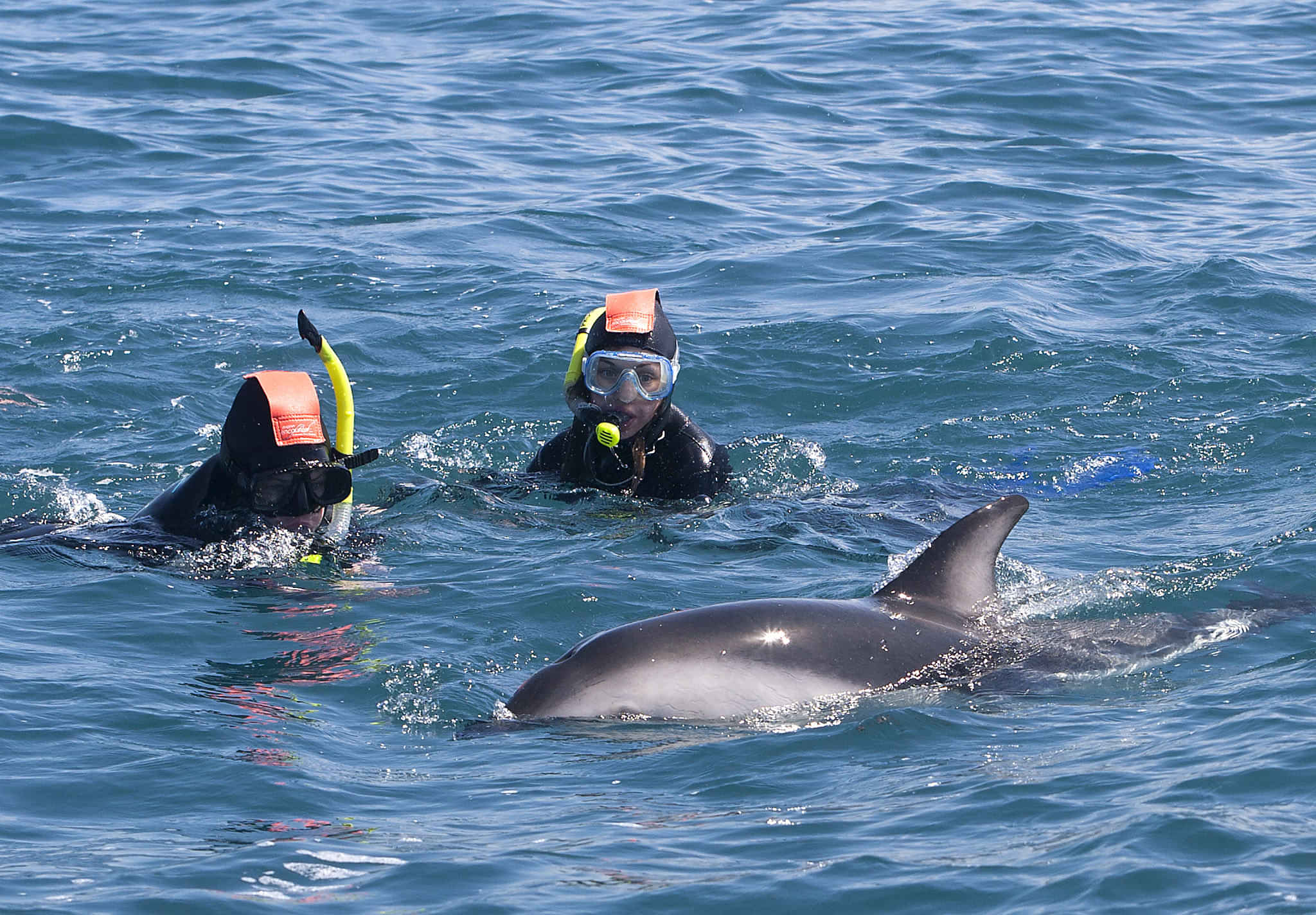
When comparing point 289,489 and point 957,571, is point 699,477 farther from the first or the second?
point 957,571

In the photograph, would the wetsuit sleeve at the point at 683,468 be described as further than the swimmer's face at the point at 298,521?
Yes

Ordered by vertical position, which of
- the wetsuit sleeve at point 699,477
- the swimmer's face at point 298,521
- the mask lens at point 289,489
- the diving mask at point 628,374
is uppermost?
the diving mask at point 628,374

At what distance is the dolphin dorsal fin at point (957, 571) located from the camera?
21.9ft

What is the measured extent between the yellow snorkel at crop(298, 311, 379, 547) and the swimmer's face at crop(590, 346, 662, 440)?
1.76 m

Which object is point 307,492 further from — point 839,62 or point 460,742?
point 839,62

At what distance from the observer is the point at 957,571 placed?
6.77 m

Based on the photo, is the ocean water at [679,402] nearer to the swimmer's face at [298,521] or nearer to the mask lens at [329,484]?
the swimmer's face at [298,521]

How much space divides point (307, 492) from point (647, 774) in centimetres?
336

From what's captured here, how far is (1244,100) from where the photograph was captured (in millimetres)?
20750

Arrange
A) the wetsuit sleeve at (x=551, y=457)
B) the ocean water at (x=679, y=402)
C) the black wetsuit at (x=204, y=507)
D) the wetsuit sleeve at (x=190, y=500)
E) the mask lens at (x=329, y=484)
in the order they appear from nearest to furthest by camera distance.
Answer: the ocean water at (x=679, y=402) < the mask lens at (x=329, y=484) < the black wetsuit at (x=204, y=507) < the wetsuit sleeve at (x=190, y=500) < the wetsuit sleeve at (x=551, y=457)

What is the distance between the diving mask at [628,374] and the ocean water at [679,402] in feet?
2.37

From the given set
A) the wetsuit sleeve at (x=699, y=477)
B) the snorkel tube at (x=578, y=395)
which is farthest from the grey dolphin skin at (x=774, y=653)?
the snorkel tube at (x=578, y=395)

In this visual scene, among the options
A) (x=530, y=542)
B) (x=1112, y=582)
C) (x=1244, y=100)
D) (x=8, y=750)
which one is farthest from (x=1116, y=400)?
(x=1244, y=100)

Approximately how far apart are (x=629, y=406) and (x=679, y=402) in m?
2.63
